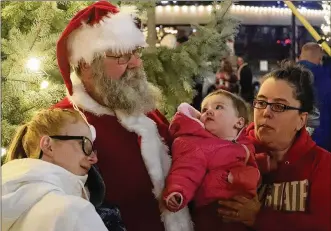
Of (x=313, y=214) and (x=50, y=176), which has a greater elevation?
(x=50, y=176)

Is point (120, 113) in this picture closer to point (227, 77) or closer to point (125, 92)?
point (125, 92)

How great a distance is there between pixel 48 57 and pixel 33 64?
0.10m

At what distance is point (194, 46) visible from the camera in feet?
10.4

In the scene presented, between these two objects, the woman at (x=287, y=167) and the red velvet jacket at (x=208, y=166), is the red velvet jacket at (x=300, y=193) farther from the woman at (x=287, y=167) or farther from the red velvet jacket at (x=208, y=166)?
the red velvet jacket at (x=208, y=166)

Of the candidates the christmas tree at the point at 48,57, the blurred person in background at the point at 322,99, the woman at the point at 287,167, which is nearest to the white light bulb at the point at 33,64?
the christmas tree at the point at 48,57

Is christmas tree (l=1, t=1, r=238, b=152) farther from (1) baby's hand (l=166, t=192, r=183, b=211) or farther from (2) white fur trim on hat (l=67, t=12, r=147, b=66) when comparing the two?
(1) baby's hand (l=166, t=192, r=183, b=211)

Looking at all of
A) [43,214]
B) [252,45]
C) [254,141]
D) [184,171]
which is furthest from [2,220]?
[252,45]

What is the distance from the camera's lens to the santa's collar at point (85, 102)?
218 cm

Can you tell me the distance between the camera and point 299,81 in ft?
7.14

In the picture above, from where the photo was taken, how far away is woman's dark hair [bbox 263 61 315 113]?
7.11ft

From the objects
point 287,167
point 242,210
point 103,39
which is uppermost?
point 103,39

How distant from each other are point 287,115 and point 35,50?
4.02ft

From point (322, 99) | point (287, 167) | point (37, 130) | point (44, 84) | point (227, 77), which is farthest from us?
point (227, 77)

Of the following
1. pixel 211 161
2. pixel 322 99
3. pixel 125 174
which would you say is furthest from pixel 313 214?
pixel 322 99
